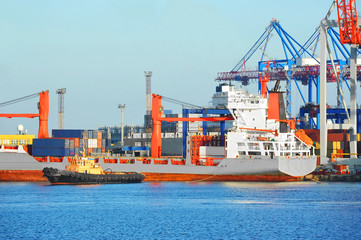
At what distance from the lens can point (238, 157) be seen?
2788 inches

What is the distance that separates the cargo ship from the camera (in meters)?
70.3

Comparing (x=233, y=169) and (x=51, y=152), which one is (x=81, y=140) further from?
(x=233, y=169)

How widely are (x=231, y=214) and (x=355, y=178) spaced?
27.0 meters

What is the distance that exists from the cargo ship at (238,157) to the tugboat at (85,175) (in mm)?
4125

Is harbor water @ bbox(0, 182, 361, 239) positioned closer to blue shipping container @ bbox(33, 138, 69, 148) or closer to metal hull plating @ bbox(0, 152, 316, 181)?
metal hull plating @ bbox(0, 152, 316, 181)

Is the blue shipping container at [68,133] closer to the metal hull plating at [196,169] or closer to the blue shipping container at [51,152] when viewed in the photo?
the blue shipping container at [51,152]

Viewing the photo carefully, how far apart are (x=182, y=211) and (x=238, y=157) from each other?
19895 mm

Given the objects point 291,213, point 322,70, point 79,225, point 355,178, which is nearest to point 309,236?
point 291,213

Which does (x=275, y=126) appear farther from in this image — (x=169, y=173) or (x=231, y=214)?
(x=231, y=214)

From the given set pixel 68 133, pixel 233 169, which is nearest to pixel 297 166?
pixel 233 169

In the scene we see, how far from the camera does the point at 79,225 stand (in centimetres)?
4631

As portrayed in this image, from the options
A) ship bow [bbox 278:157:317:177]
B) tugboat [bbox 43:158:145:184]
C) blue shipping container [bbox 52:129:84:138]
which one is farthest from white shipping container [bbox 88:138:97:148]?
ship bow [bbox 278:157:317:177]

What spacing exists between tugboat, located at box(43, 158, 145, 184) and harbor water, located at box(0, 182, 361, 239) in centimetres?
135

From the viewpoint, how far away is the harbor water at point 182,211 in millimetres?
43969
